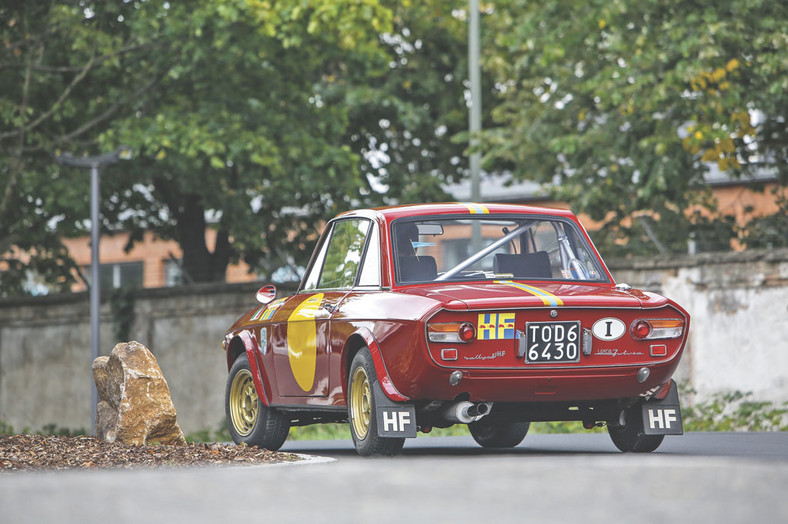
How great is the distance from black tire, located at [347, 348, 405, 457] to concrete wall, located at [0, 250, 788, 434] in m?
9.47

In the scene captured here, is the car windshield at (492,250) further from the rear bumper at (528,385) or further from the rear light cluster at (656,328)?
the rear bumper at (528,385)

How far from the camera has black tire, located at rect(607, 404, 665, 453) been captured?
11.1 m

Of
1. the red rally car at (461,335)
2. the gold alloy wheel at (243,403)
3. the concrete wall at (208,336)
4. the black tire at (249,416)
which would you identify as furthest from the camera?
the concrete wall at (208,336)

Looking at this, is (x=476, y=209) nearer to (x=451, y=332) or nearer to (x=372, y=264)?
(x=372, y=264)

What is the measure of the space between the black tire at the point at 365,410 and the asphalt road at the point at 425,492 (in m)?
0.16

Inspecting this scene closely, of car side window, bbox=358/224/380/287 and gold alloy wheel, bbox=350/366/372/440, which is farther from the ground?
car side window, bbox=358/224/380/287

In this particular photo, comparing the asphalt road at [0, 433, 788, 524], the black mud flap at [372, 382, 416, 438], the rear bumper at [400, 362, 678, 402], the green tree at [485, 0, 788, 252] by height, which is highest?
the green tree at [485, 0, 788, 252]

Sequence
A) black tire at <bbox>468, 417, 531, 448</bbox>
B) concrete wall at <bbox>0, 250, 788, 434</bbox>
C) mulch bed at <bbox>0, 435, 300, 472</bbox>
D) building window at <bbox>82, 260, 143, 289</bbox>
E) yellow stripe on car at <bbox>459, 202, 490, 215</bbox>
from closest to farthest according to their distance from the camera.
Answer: mulch bed at <bbox>0, 435, 300, 472</bbox>
yellow stripe on car at <bbox>459, 202, 490, 215</bbox>
black tire at <bbox>468, 417, 531, 448</bbox>
concrete wall at <bbox>0, 250, 788, 434</bbox>
building window at <bbox>82, 260, 143, 289</bbox>

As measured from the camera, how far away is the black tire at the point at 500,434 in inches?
526

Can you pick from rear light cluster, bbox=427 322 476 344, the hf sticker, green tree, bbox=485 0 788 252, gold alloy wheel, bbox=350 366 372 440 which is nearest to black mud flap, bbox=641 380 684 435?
the hf sticker

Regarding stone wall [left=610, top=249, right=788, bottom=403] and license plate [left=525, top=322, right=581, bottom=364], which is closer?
license plate [left=525, top=322, right=581, bottom=364]

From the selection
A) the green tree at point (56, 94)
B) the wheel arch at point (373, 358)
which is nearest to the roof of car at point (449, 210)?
the wheel arch at point (373, 358)

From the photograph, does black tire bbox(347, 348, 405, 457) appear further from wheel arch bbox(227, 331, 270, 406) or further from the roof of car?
wheel arch bbox(227, 331, 270, 406)

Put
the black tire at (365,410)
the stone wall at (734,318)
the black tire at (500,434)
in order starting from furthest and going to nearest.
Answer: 1. the stone wall at (734,318)
2. the black tire at (500,434)
3. the black tire at (365,410)
